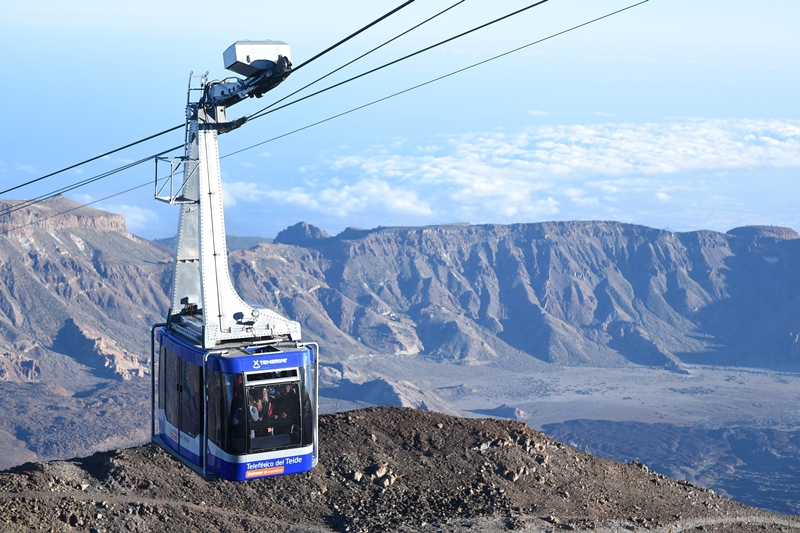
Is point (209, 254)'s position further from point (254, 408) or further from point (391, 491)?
point (391, 491)

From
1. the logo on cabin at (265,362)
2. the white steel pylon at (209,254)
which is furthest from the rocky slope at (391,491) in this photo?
the logo on cabin at (265,362)

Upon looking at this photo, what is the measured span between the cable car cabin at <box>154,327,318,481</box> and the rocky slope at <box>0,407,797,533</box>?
8733 mm

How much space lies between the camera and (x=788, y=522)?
52.2m

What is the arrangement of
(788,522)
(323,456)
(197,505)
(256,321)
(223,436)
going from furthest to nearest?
(788,522) < (323,456) < (197,505) < (256,321) < (223,436)

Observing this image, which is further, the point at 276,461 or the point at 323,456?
the point at 323,456

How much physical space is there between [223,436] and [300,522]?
12064 millimetres

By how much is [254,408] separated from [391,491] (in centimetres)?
1561

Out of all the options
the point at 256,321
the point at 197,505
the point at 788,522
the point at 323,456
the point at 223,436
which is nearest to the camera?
the point at 223,436

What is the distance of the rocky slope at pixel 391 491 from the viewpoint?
40.9 m

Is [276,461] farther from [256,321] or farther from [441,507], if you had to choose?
[441,507]

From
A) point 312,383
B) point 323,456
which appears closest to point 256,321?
point 312,383

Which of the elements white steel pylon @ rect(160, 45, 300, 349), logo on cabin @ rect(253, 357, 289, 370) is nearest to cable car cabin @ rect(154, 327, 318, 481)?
logo on cabin @ rect(253, 357, 289, 370)

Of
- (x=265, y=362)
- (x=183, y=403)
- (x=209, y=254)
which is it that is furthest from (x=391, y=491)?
(x=265, y=362)

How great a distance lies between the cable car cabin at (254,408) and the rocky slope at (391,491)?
28.7 feet
